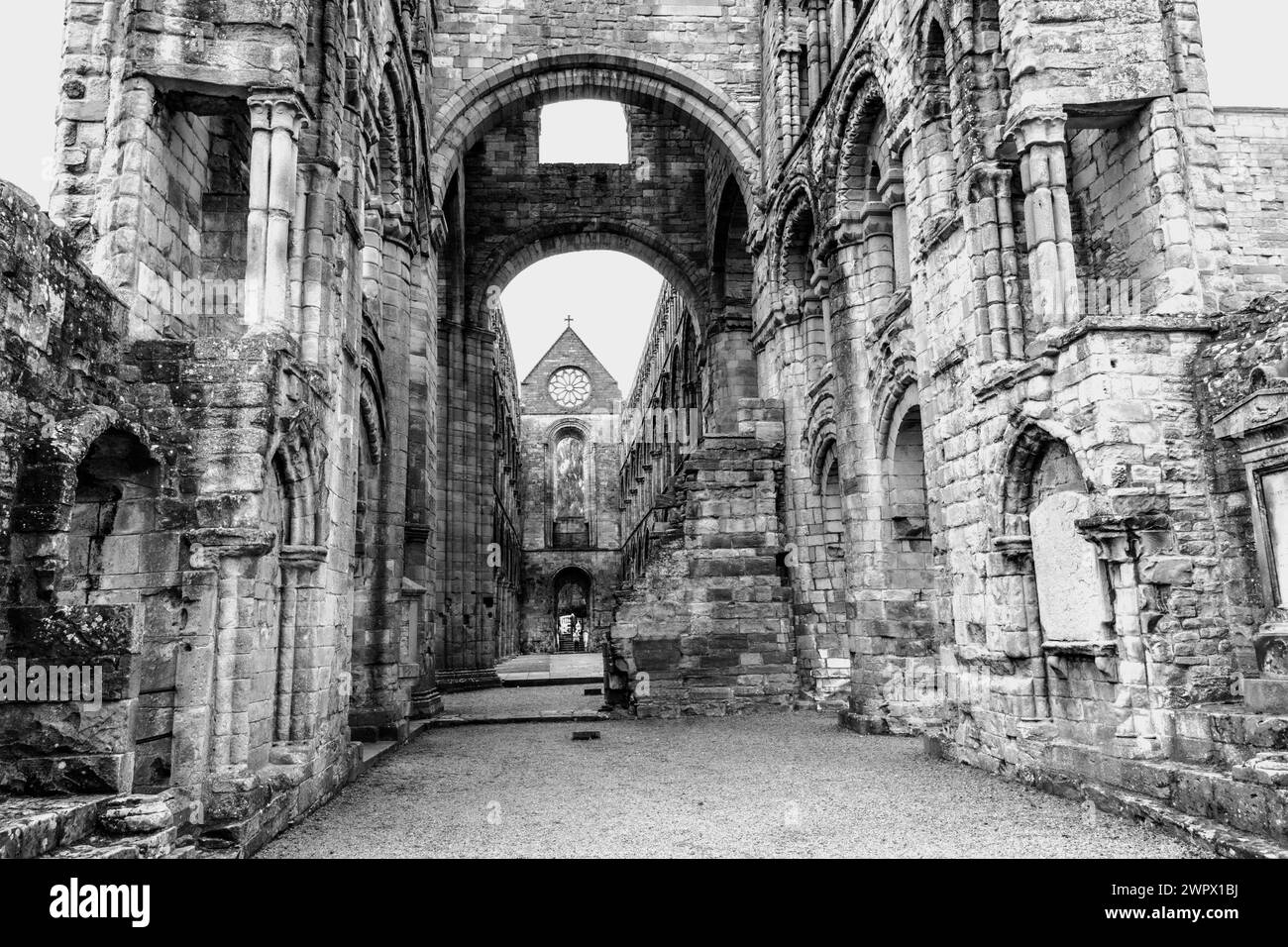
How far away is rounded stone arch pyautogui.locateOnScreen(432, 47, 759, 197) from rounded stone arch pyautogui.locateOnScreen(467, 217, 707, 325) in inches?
175

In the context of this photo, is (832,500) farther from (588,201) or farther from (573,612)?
(573,612)

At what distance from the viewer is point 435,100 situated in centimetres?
1559

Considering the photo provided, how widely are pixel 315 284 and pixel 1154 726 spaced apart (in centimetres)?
672

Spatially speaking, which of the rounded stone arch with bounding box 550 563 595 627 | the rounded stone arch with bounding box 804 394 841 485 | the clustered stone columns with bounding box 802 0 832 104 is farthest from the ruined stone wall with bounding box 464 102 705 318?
the rounded stone arch with bounding box 550 563 595 627

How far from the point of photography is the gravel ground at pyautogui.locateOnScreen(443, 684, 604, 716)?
46.4ft

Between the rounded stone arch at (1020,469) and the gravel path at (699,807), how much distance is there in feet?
6.72

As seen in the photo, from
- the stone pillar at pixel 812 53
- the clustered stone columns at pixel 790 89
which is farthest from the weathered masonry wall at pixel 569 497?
the stone pillar at pixel 812 53

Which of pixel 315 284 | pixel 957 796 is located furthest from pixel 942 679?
Result: pixel 315 284

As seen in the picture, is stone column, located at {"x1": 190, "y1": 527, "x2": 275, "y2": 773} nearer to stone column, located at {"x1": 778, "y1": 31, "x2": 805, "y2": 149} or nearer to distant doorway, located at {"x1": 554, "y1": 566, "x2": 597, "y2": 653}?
stone column, located at {"x1": 778, "y1": 31, "x2": 805, "y2": 149}

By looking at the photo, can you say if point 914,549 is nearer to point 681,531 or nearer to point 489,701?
point 681,531

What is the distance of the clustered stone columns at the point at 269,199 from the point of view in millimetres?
6688

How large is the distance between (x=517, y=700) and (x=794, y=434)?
640 centimetres

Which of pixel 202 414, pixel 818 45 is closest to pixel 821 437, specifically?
pixel 818 45

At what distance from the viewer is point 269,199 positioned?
676 cm
